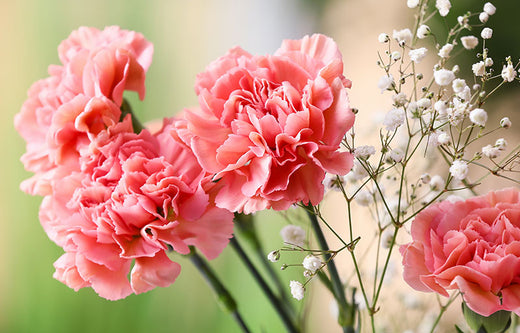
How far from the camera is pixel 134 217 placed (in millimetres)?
350

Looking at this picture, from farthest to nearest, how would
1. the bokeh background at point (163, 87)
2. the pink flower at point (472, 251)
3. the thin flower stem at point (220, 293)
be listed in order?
the bokeh background at point (163, 87) < the thin flower stem at point (220, 293) < the pink flower at point (472, 251)

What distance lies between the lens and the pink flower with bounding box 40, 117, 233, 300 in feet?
1.14

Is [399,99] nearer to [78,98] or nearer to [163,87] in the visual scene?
[78,98]

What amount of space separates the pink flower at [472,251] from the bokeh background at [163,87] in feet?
1.36

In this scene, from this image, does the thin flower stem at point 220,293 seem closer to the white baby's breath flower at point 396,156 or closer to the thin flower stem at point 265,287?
the thin flower stem at point 265,287

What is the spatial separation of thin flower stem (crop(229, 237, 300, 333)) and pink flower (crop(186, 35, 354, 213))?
0.07 metres

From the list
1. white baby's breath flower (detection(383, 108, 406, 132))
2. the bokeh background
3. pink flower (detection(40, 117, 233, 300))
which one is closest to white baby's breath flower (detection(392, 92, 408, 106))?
white baby's breath flower (detection(383, 108, 406, 132))

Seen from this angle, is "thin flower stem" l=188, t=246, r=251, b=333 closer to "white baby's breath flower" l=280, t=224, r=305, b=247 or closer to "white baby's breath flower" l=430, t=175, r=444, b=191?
"white baby's breath flower" l=280, t=224, r=305, b=247

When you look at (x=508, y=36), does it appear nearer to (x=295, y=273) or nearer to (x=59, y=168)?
(x=295, y=273)

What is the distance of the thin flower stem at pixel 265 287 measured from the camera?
41cm

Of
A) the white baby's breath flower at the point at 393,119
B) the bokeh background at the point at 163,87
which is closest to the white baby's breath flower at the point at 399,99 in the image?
the white baby's breath flower at the point at 393,119

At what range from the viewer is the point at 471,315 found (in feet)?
1.16

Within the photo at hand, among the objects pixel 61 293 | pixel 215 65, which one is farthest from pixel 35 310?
pixel 215 65

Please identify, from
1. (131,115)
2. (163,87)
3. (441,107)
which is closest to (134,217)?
(131,115)
